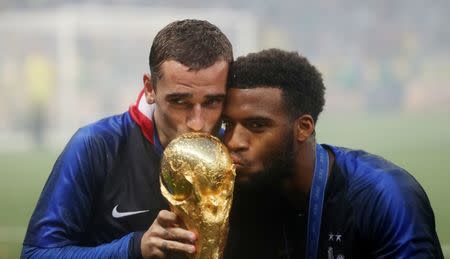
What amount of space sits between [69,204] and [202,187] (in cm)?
54

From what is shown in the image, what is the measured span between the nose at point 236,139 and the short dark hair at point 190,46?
9.1 inches

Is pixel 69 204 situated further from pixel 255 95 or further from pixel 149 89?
pixel 255 95

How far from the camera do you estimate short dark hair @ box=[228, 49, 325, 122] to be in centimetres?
280

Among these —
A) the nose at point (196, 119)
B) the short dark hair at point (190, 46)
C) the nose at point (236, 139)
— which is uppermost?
the short dark hair at point (190, 46)

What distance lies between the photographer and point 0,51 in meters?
22.0

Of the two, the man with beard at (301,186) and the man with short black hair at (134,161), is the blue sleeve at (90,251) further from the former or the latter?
the man with beard at (301,186)

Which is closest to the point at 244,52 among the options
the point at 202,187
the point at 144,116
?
the point at 144,116

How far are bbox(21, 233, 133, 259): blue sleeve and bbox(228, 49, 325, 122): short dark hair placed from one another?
2.10 feet

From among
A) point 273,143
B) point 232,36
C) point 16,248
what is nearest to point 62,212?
point 273,143

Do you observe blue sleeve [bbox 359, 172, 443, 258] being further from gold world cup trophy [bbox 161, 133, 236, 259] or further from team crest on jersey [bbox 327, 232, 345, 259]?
gold world cup trophy [bbox 161, 133, 236, 259]

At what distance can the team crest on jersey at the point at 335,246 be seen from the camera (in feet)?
9.23

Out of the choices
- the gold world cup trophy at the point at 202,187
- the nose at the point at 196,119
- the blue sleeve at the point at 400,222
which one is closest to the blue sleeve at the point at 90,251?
the gold world cup trophy at the point at 202,187

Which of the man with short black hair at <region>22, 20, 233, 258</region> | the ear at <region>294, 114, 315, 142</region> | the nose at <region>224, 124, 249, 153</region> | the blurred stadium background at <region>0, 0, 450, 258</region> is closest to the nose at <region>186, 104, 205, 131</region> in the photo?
the man with short black hair at <region>22, 20, 233, 258</region>

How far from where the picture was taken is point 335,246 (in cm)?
282
